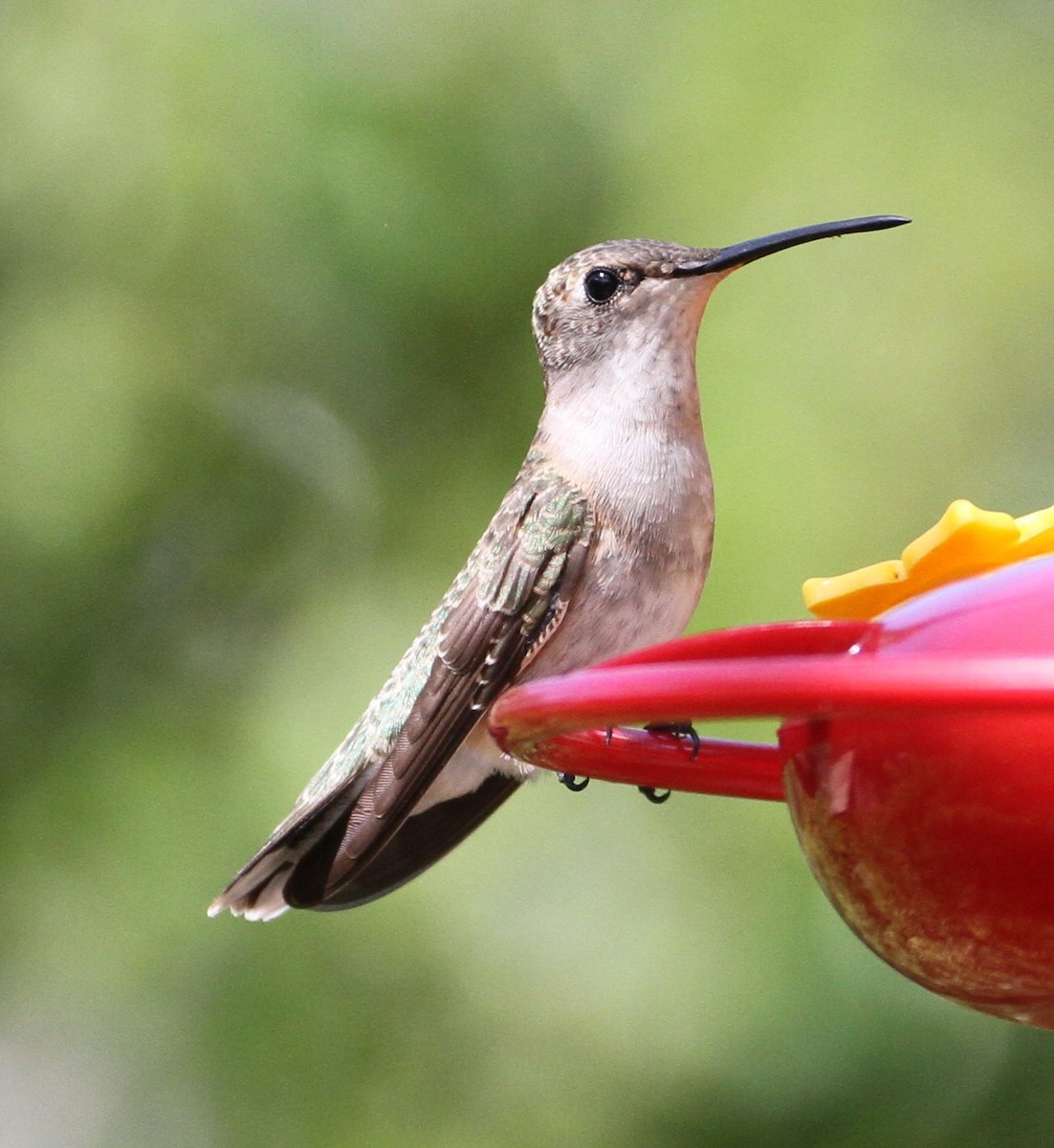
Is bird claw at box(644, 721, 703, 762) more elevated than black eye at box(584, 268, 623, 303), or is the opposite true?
black eye at box(584, 268, 623, 303)

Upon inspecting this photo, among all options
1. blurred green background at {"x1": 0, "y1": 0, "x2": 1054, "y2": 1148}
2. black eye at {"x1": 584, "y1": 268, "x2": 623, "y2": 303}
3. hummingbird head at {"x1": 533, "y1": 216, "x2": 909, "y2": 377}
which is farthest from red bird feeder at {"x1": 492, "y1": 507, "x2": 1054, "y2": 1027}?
blurred green background at {"x1": 0, "y1": 0, "x2": 1054, "y2": 1148}

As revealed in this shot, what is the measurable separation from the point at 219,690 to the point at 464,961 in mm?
1072

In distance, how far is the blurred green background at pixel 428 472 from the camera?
14.3ft

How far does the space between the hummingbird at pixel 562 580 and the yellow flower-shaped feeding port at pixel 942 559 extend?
109 centimetres

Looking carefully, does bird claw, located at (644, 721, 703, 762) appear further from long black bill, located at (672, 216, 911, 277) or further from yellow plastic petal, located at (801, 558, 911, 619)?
long black bill, located at (672, 216, 911, 277)

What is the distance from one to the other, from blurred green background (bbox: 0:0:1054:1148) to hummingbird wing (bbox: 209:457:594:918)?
2.31 ft

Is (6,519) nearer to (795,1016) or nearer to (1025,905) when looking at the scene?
(795,1016)

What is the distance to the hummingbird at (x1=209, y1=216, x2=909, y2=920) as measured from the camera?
A: 3.40m

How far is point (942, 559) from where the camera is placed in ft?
7.18

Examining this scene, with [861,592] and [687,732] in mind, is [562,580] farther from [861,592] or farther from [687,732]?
[861,592]

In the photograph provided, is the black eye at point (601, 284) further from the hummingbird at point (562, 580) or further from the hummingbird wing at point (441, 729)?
the hummingbird wing at point (441, 729)

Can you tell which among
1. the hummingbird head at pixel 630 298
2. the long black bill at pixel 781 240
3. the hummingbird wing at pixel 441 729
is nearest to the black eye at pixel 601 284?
the hummingbird head at pixel 630 298

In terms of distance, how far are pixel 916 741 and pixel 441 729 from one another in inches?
68.2

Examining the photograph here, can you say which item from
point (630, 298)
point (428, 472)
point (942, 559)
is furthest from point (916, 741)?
point (428, 472)
